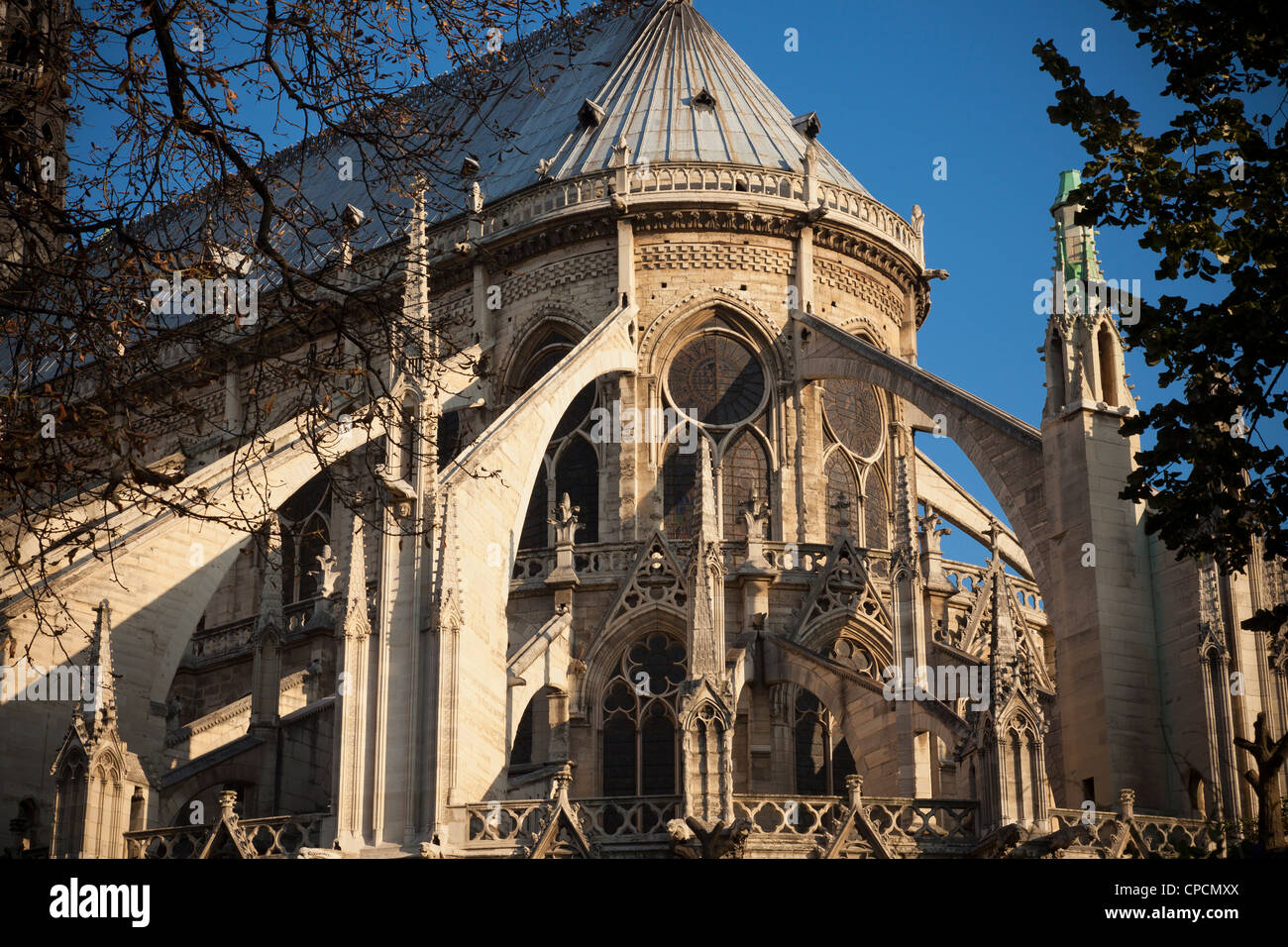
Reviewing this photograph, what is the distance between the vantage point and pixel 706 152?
37.2 meters

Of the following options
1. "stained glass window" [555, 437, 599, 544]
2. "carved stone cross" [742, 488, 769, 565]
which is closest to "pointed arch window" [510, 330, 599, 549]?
"stained glass window" [555, 437, 599, 544]

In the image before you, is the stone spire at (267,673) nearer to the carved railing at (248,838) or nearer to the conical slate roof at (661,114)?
the carved railing at (248,838)

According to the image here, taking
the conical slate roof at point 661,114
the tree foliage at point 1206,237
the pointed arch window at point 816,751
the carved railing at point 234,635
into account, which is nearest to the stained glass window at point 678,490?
the pointed arch window at point 816,751

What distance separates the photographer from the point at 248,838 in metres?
23.6

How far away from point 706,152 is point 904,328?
16.8 feet

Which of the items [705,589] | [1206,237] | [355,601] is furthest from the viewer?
[705,589]

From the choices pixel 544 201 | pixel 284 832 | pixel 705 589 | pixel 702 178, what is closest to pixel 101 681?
pixel 284 832

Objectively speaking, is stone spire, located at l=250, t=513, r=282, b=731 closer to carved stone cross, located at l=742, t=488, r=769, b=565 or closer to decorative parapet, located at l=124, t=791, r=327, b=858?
decorative parapet, located at l=124, t=791, r=327, b=858

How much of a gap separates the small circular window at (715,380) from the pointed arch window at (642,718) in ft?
17.8

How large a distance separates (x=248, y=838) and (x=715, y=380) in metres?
14.4

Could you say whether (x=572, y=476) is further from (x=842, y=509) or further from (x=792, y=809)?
(x=792, y=809)

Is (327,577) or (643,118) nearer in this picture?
(327,577)
